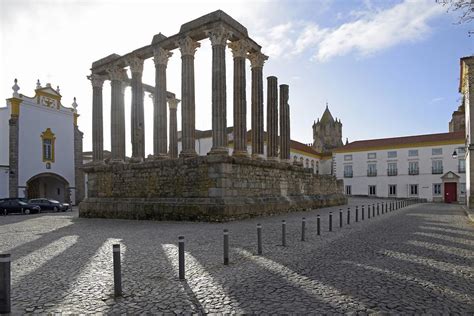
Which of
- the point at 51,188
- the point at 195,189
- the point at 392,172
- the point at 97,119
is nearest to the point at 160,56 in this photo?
the point at 97,119

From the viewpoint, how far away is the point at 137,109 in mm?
20953

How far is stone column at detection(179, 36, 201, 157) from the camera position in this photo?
17.3m

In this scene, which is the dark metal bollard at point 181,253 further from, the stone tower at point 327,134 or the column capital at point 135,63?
the stone tower at point 327,134

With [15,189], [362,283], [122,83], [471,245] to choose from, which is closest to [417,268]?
[362,283]

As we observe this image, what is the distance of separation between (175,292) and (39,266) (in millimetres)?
3450

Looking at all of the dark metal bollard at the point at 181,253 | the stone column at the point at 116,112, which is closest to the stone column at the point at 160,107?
the stone column at the point at 116,112

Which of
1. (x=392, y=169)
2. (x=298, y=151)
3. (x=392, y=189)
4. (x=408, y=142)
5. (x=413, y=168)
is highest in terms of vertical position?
(x=408, y=142)

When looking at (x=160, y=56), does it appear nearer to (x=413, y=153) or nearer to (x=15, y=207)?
(x=15, y=207)

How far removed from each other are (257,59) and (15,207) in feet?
63.4

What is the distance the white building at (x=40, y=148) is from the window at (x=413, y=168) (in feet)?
133

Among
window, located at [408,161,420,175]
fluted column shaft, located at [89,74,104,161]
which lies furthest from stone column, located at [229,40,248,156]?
window, located at [408,161,420,175]

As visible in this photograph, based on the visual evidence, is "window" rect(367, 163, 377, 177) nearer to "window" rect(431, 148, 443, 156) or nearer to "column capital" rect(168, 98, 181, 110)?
"window" rect(431, 148, 443, 156)

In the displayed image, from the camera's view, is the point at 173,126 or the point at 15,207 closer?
the point at 15,207

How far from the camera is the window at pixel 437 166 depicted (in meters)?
46.9
